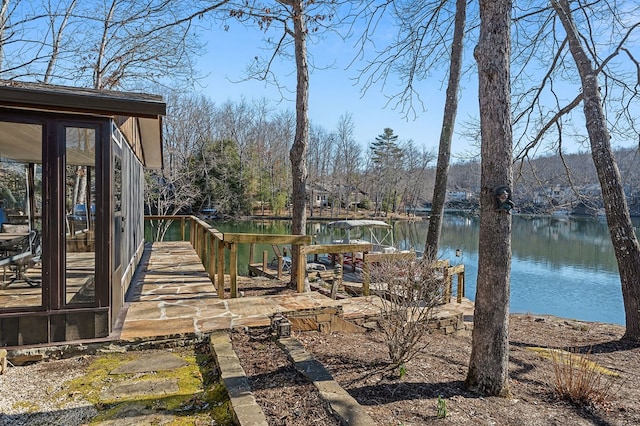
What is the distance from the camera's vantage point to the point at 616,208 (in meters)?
6.05

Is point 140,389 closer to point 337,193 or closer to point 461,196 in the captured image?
point 461,196

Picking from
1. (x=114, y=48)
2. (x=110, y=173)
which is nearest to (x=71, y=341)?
(x=110, y=173)

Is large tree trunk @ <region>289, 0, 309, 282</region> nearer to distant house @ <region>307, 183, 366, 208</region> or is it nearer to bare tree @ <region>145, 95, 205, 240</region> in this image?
bare tree @ <region>145, 95, 205, 240</region>

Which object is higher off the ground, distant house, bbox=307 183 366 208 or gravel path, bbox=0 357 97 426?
distant house, bbox=307 183 366 208

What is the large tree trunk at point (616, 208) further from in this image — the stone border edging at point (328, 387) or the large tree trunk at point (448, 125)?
the stone border edging at point (328, 387)

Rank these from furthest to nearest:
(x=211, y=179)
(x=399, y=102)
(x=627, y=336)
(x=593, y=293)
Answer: (x=211, y=179) < (x=593, y=293) < (x=399, y=102) < (x=627, y=336)

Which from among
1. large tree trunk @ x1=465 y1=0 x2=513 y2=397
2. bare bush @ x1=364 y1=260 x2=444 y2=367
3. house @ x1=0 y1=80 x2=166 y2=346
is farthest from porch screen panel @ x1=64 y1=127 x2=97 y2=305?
large tree trunk @ x1=465 y1=0 x2=513 y2=397

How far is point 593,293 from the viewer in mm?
15812

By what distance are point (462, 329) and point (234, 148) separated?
29296mm

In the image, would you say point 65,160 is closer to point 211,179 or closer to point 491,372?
point 491,372

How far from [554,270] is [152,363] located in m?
21.0

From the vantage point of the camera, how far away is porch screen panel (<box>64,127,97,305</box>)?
3469 mm

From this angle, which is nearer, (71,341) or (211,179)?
(71,341)

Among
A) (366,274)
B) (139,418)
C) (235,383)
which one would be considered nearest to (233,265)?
(366,274)
